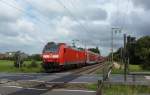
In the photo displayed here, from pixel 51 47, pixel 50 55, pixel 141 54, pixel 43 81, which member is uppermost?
pixel 141 54

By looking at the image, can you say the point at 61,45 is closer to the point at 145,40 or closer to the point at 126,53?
the point at 126,53

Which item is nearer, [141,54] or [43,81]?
[43,81]

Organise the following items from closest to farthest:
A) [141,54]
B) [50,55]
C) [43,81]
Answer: [43,81] → [50,55] → [141,54]

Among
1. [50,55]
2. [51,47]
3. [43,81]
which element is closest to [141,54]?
[51,47]

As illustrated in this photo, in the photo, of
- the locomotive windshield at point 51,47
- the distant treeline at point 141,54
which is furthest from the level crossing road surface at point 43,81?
the distant treeline at point 141,54

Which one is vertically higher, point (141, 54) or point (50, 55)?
point (141, 54)

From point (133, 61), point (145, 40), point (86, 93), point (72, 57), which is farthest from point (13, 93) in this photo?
point (145, 40)

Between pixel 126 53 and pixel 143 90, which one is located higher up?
pixel 126 53

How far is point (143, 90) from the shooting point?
81.5 feet

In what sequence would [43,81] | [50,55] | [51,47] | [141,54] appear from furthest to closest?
[141,54] → [51,47] → [50,55] → [43,81]

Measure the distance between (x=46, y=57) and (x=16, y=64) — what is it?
721 inches

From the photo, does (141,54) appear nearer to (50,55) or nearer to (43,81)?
(50,55)

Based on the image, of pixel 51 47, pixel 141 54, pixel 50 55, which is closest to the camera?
pixel 50 55

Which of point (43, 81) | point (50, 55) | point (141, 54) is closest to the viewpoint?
point (43, 81)
